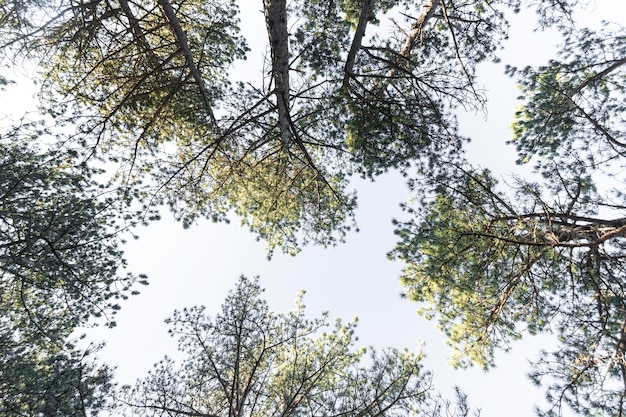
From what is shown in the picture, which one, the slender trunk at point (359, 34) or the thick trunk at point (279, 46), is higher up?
the slender trunk at point (359, 34)

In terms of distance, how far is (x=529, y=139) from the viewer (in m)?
6.21

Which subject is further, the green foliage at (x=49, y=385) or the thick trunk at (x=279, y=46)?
the green foliage at (x=49, y=385)

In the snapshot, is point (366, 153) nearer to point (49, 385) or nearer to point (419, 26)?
point (419, 26)

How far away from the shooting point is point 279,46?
429cm

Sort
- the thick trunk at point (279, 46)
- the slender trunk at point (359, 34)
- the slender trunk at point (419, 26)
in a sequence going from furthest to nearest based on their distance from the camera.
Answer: the slender trunk at point (419, 26) → the slender trunk at point (359, 34) → the thick trunk at point (279, 46)

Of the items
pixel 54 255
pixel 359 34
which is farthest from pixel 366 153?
pixel 54 255

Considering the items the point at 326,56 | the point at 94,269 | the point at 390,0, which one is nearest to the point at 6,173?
the point at 94,269

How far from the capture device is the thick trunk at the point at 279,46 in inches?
154

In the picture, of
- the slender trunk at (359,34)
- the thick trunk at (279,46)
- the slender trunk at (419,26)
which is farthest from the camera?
the slender trunk at (419,26)

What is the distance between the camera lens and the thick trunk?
391 centimetres

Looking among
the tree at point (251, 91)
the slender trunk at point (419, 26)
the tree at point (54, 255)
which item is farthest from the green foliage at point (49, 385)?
the slender trunk at point (419, 26)

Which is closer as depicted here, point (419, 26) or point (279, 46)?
point (279, 46)

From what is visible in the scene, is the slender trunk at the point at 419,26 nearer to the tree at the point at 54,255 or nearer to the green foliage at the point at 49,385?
the tree at the point at 54,255

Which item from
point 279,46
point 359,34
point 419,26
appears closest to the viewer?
point 279,46
